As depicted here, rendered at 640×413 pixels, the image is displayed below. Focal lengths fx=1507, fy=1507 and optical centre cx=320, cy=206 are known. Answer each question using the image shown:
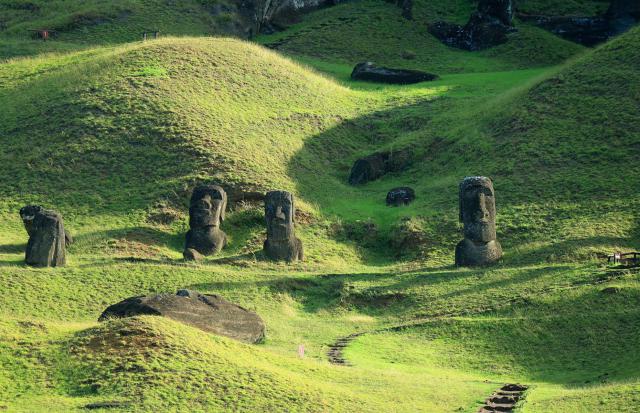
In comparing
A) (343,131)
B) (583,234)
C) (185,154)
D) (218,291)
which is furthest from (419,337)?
(343,131)

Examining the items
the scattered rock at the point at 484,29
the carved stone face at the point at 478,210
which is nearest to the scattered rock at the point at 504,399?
the carved stone face at the point at 478,210

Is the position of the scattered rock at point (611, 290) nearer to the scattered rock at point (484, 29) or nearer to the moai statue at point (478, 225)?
the moai statue at point (478, 225)

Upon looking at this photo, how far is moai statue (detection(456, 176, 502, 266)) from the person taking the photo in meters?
50.0

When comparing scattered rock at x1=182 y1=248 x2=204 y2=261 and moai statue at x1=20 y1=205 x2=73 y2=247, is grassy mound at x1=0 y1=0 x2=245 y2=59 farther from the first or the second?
scattered rock at x1=182 y1=248 x2=204 y2=261

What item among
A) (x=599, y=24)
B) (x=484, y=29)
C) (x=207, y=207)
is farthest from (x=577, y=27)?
(x=207, y=207)

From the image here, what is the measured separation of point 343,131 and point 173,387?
34962 mm

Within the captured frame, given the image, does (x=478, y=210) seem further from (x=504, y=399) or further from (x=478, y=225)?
(x=504, y=399)

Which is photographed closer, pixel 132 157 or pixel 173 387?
pixel 173 387

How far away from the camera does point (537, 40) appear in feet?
273

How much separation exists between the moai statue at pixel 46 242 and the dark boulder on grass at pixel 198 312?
8591 mm

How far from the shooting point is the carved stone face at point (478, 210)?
5012cm

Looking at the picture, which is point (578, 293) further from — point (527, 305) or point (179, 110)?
point (179, 110)

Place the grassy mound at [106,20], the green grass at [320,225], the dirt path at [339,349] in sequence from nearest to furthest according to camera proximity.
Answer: the green grass at [320,225] < the dirt path at [339,349] < the grassy mound at [106,20]

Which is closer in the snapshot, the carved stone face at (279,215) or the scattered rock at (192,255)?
the scattered rock at (192,255)
